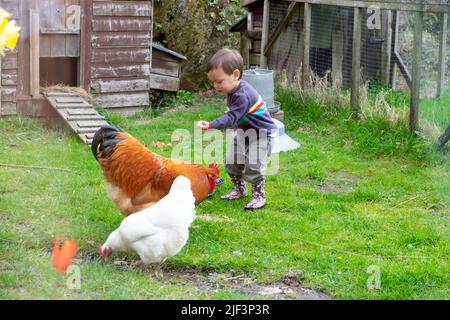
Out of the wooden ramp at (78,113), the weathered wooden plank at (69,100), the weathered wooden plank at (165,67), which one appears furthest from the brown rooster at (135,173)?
the weathered wooden plank at (165,67)

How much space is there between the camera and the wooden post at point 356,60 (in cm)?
947

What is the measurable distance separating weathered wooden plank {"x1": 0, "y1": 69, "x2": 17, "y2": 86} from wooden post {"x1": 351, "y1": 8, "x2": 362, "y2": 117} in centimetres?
438

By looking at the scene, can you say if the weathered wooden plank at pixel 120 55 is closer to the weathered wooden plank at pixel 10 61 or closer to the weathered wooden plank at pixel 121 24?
the weathered wooden plank at pixel 121 24

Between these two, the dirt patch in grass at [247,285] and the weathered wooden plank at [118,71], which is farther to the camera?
the weathered wooden plank at [118,71]

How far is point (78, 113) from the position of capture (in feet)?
30.9

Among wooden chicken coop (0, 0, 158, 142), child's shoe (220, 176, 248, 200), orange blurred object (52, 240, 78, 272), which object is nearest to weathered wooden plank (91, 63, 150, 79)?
wooden chicken coop (0, 0, 158, 142)

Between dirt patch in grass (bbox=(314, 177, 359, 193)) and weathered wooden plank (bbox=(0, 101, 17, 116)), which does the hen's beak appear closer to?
dirt patch in grass (bbox=(314, 177, 359, 193))

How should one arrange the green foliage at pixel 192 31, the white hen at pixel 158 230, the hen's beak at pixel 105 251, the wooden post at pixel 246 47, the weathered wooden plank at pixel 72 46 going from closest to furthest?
the white hen at pixel 158 230 < the hen's beak at pixel 105 251 < the weathered wooden plank at pixel 72 46 < the green foliage at pixel 192 31 < the wooden post at pixel 246 47

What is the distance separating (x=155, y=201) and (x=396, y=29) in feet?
21.3

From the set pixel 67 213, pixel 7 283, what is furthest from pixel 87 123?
pixel 7 283

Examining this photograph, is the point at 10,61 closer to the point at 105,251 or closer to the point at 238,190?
the point at 238,190

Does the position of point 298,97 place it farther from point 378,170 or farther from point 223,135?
point 378,170

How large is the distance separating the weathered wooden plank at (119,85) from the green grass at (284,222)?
1.41 meters
